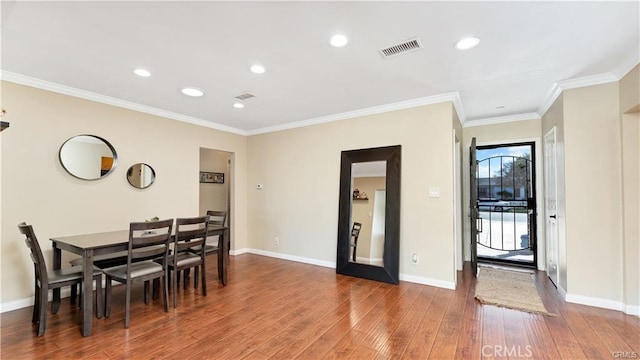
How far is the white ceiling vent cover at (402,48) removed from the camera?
241cm

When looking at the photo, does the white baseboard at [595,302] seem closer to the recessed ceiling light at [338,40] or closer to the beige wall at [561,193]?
the beige wall at [561,193]

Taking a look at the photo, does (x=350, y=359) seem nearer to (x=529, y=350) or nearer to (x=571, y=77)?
(x=529, y=350)

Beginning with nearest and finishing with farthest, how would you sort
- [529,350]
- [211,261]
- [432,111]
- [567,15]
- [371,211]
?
[567,15]
[529,350]
[432,111]
[371,211]
[211,261]

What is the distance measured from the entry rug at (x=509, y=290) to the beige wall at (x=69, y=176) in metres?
4.65

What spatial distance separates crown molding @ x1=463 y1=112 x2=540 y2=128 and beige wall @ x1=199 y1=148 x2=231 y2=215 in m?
4.97

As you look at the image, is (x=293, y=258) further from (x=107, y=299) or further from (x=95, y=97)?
(x=95, y=97)

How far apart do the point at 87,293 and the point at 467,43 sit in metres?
4.02

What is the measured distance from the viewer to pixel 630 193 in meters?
2.88

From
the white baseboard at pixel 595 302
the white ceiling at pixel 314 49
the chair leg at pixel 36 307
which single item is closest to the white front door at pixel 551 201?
the white baseboard at pixel 595 302

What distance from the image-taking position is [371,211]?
4.27m

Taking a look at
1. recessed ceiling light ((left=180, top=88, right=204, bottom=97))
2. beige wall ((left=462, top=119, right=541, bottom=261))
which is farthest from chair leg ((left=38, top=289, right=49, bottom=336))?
beige wall ((left=462, top=119, right=541, bottom=261))

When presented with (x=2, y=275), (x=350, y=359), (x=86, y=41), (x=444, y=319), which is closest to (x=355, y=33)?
(x=86, y=41)

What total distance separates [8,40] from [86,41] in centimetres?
65

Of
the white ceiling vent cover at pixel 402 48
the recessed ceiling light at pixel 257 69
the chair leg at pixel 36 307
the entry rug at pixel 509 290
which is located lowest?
the entry rug at pixel 509 290
